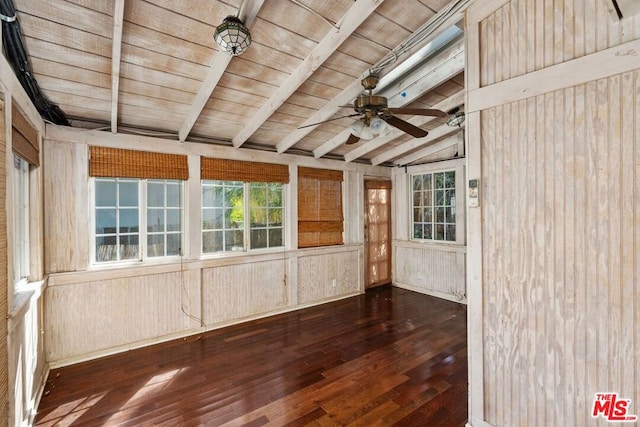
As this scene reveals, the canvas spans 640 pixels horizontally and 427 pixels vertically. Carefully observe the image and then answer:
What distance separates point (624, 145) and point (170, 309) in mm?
4164

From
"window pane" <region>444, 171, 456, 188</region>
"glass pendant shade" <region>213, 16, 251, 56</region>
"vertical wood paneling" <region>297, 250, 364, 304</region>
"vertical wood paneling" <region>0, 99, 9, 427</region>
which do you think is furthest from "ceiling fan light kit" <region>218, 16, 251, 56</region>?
"window pane" <region>444, 171, 456, 188</region>

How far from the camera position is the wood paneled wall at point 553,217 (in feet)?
4.85

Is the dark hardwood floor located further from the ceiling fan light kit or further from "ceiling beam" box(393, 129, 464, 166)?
"ceiling beam" box(393, 129, 464, 166)

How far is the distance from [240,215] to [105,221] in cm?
154

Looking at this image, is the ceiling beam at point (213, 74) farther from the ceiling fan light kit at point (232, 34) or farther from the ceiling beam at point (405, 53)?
the ceiling beam at point (405, 53)

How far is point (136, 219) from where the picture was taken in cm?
344

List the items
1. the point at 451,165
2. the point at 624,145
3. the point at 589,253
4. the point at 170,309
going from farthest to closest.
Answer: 1. the point at 451,165
2. the point at 170,309
3. the point at 589,253
4. the point at 624,145

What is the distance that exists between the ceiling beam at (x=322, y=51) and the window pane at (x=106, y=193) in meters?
1.80

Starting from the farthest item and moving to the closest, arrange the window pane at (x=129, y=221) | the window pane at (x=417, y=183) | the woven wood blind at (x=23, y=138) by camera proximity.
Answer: the window pane at (x=417, y=183)
the window pane at (x=129, y=221)
the woven wood blind at (x=23, y=138)

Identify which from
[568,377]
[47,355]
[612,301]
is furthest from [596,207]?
[47,355]

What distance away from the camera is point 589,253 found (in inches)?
62.1

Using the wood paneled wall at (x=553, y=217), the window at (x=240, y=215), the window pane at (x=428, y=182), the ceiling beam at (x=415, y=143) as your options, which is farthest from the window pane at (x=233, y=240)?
the window pane at (x=428, y=182)

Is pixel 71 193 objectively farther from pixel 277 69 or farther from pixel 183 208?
pixel 277 69

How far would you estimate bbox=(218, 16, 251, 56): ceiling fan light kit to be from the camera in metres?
1.81
